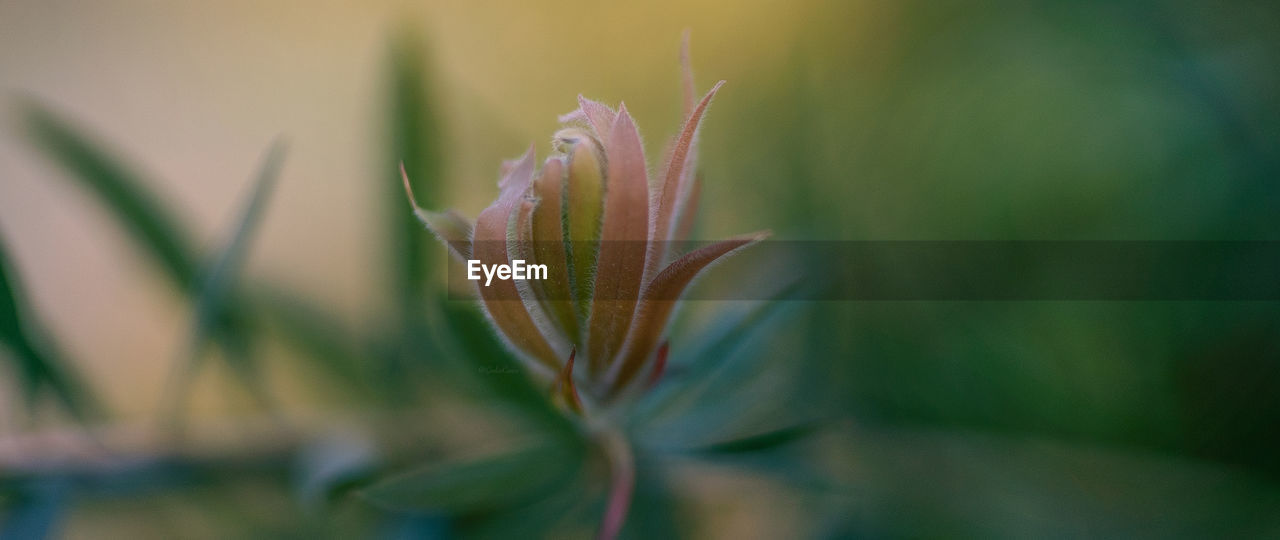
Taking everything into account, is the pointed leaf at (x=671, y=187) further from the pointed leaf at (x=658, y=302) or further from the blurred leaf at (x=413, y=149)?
the blurred leaf at (x=413, y=149)

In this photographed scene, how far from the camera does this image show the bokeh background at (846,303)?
36cm

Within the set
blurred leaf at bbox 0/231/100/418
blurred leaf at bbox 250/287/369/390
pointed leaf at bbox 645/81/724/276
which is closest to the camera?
pointed leaf at bbox 645/81/724/276

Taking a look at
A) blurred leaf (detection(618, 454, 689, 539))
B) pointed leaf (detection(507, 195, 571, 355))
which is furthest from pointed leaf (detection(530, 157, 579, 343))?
blurred leaf (detection(618, 454, 689, 539))

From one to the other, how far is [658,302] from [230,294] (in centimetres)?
26

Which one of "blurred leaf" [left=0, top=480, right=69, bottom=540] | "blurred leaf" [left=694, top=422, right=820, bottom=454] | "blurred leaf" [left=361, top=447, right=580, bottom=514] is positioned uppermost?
"blurred leaf" [left=694, top=422, right=820, bottom=454]

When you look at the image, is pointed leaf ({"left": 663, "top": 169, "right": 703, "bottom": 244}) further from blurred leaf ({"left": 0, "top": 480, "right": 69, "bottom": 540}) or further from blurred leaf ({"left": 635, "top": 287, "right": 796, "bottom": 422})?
blurred leaf ({"left": 0, "top": 480, "right": 69, "bottom": 540})

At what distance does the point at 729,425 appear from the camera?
0.38 m

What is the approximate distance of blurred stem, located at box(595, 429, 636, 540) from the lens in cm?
25

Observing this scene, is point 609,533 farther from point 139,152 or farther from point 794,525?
point 139,152

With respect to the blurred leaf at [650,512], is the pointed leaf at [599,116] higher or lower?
higher

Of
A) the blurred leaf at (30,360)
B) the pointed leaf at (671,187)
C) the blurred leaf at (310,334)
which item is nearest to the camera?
the pointed leaf at (671,187)

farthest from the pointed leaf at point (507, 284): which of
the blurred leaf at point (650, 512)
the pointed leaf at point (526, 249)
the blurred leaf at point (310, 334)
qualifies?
the blurred leaf at point (310, 334)

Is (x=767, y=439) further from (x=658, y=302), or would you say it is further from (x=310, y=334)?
(x=310, y=334)

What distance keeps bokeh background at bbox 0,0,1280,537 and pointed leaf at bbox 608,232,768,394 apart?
0.06 m
